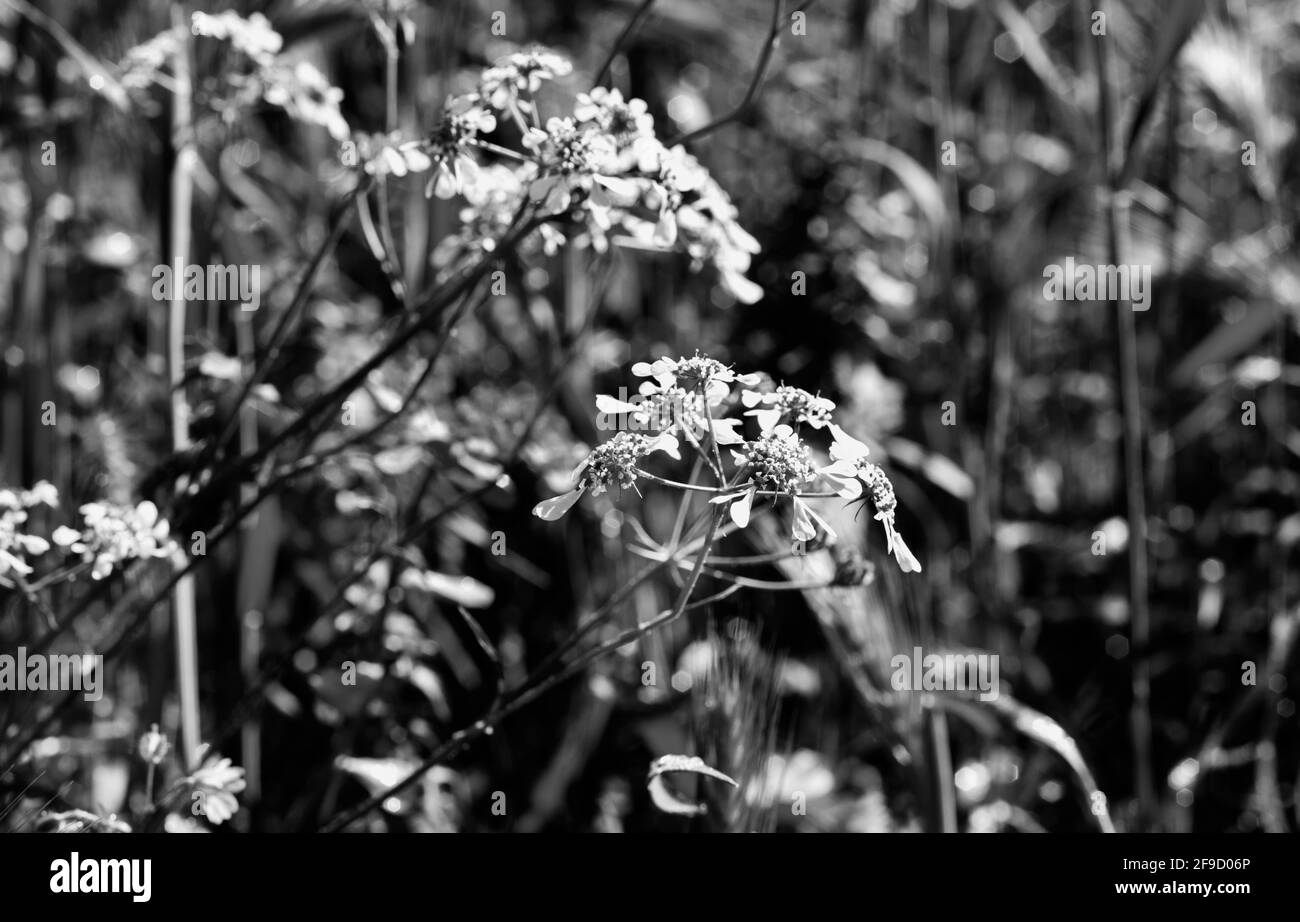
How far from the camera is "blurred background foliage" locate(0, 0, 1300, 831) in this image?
65.8 inches

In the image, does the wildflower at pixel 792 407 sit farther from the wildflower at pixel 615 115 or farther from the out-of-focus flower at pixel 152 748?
the out-of-focus flower at pixel 152 748

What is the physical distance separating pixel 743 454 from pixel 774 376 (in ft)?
3.86

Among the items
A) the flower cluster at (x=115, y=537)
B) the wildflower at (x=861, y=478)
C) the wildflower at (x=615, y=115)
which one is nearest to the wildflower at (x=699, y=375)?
the wildflower at (x=861, y=478)

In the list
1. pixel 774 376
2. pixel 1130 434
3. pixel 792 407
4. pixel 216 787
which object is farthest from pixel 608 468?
pixel 774 376

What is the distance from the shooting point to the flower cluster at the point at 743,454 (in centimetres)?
107

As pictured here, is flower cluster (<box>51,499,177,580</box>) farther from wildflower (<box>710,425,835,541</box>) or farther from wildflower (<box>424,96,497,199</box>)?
wildflower (<box>710,425,835,541</box>)

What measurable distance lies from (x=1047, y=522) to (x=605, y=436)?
898 mm

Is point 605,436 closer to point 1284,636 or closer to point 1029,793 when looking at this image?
point 1029,793

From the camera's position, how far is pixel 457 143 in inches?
49.4

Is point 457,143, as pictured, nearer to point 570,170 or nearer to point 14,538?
point 570,170

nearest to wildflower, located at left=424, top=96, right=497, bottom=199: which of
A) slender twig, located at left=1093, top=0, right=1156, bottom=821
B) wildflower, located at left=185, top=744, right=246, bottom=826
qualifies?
wildflower, located at left=185, top=744, right=246, bottom=826

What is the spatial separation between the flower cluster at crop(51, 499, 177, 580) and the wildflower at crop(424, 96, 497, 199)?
1.43 ft
